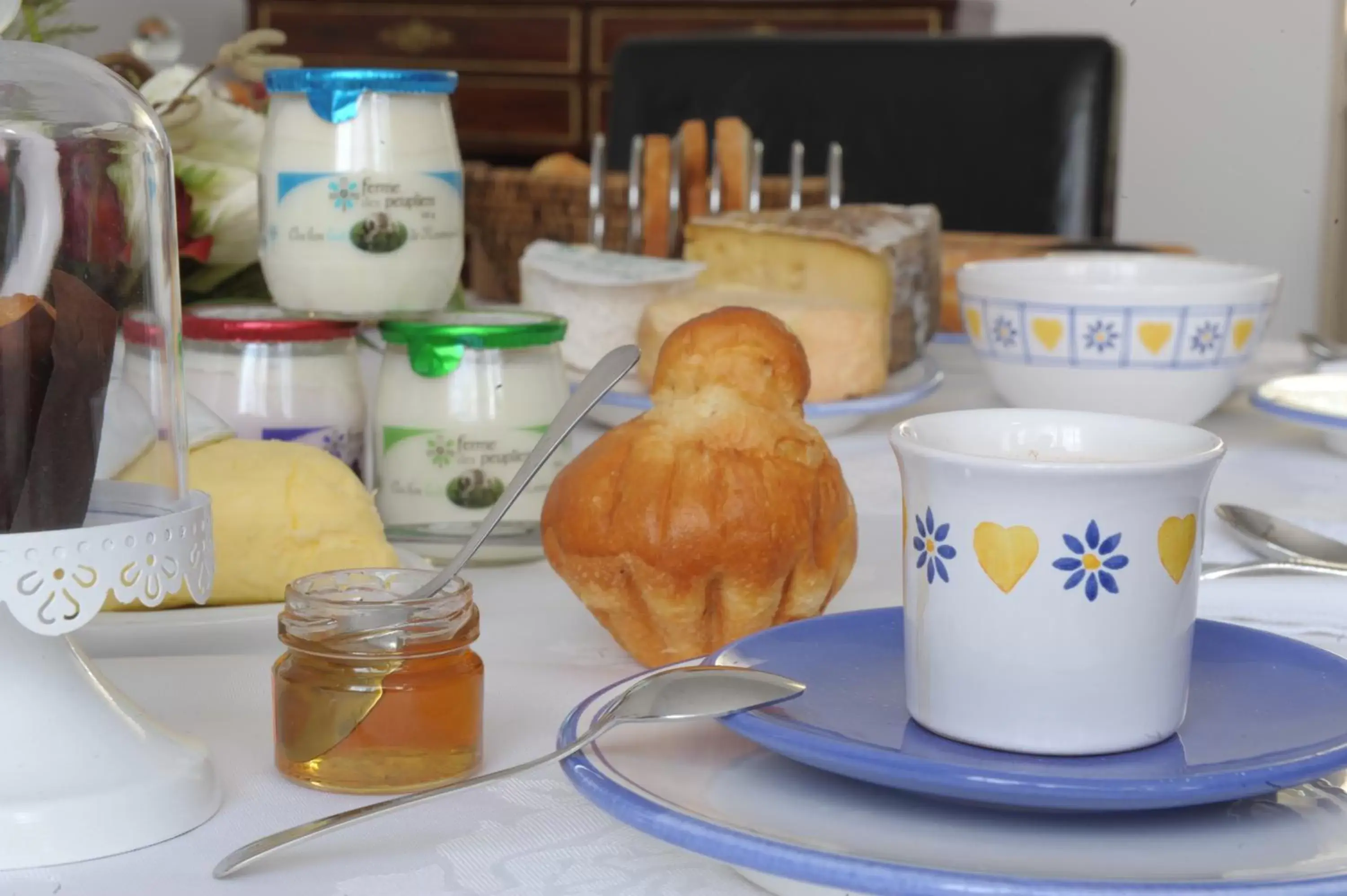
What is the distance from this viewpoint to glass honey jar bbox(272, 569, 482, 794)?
1.71 feet

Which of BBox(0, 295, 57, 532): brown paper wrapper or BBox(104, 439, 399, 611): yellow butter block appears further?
BBox(104, 439, 399, 611): yellow butter block

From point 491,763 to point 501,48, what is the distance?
4123mm

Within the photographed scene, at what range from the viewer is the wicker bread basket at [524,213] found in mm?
1681

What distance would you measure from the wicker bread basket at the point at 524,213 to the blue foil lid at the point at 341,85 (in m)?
0.78

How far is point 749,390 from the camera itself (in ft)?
2.16

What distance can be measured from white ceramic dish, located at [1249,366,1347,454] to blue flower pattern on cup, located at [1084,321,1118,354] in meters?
0.12

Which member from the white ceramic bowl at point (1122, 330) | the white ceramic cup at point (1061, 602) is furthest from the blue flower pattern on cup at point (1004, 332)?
the white ceramic cup at point (1061, 602)

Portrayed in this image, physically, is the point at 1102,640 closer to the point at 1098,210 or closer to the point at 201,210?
the point at 201,210

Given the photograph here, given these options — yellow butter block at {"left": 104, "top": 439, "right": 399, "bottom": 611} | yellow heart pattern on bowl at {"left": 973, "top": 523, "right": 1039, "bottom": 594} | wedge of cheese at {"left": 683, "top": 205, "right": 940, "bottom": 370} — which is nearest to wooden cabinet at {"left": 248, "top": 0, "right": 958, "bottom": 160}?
wedge of cheese at {"left": 683, "top": 205, "right": 940, "bottom": 370}

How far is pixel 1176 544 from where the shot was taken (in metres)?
0.50

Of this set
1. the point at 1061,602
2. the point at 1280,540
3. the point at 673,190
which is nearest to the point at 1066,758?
the point at 1061,602

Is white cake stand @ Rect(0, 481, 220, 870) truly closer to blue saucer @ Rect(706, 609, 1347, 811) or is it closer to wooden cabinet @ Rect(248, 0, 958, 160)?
blue saucer @ Rect(706, 609, 1347, 811)

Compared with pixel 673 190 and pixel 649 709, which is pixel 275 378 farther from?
pixel 673 190

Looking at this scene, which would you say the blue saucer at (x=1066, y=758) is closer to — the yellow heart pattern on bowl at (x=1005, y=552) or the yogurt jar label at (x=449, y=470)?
the yellow heart pattern on bowl at (x=1005, y=552)
